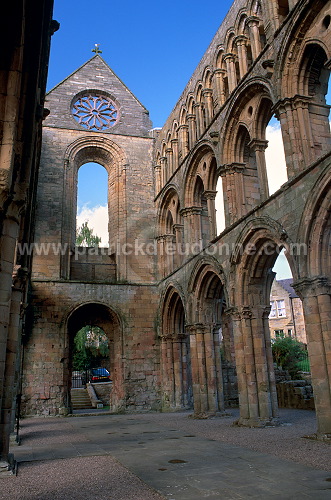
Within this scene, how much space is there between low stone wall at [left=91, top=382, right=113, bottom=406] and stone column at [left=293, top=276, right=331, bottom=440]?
54.6ft

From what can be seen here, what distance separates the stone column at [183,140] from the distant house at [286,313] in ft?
68.0

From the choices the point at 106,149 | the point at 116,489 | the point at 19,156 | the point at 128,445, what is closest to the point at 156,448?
the point at 128,445

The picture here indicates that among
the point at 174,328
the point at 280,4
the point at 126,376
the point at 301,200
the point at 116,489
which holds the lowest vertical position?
the point at 116,489

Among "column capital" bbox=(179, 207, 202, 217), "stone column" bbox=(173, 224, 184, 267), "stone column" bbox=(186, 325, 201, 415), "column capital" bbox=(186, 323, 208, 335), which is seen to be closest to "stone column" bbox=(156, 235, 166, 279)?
"stone column" bbox=(173, 224, 184, 267)

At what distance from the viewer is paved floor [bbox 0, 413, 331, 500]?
4.77 meters

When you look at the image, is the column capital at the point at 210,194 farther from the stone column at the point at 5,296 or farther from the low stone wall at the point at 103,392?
the low stone wall at the point at 103,392

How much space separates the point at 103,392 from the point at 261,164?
16.8m

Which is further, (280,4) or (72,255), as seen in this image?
(72,255)

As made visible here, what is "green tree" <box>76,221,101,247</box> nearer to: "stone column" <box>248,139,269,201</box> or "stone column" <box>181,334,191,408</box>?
"stone column" <box>181,334,191,408</box>

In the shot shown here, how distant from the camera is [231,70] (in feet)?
45.6

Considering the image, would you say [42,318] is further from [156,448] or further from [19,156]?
[19,156]

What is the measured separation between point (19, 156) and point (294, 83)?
6964 millimetres

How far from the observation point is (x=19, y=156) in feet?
21.0

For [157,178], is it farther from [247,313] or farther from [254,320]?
[254,320]
